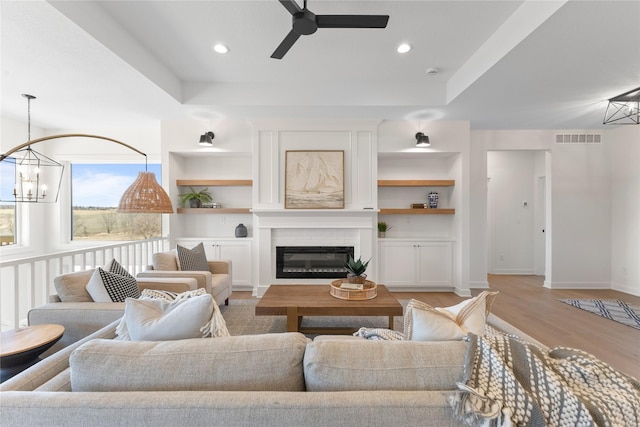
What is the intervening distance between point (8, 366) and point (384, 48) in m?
3.59

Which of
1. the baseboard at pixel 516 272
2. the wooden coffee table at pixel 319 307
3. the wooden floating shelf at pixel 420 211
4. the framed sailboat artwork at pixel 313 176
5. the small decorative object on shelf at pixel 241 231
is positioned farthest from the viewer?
the baseboard at pixel 516 272

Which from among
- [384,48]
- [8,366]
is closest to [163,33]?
[384,48]

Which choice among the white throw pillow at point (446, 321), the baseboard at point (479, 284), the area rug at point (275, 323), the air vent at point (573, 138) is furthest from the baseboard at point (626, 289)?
the white throw pillow at point (446, 321)

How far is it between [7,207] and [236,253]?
11.3 ft

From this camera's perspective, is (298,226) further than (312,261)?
No

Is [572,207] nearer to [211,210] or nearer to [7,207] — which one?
[211,210]

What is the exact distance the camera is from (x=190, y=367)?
2.89 feet

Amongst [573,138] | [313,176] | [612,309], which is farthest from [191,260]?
[573,138]

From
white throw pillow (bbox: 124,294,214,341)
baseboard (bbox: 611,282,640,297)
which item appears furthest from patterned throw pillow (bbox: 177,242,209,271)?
baseboard (bbox: 611,282,640,297)

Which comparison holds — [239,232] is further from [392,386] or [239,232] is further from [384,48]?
[392,386]

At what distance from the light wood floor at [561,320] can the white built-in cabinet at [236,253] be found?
0.22 m

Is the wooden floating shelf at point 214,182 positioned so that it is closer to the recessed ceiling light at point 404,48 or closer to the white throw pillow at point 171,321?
the recessed ceiling light at point 404,48

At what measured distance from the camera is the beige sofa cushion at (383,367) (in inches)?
33.4

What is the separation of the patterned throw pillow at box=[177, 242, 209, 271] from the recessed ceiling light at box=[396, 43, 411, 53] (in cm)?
311
